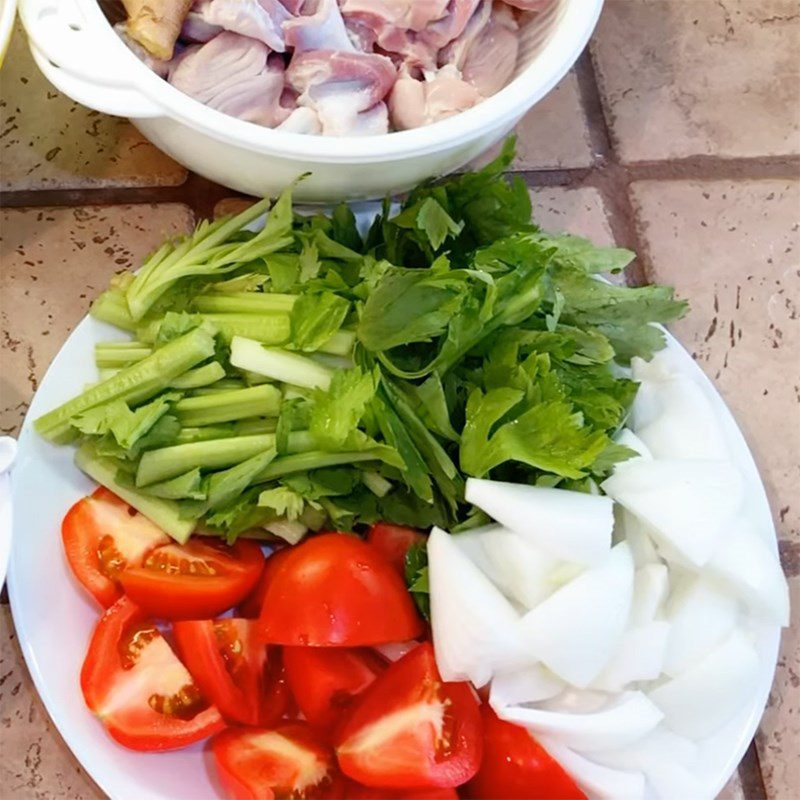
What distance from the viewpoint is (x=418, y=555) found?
85cm

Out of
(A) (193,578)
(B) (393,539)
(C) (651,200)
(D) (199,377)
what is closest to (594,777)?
(B) (393,539)

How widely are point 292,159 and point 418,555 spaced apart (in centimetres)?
35

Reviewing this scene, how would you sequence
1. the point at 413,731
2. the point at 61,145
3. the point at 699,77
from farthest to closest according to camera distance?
the point at 699,77 < the point at 61,145 < the point at 413,731

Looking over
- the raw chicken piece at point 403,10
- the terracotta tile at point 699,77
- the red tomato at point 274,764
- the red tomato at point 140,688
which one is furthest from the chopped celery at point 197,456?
the terracotta tile at point 699,77

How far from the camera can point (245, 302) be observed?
0.91 meters

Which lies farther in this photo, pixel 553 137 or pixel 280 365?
pixel 553 137

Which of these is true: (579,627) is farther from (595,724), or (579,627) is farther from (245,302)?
(245,302)

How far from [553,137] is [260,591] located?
→ 2.12 ft

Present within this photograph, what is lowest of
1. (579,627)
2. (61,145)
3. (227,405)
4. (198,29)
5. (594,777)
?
(594,777)

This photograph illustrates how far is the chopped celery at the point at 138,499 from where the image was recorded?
0.85m

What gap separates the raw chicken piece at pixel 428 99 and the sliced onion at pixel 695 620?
477 millimetres

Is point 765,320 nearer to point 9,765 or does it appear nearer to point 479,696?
point 479,696

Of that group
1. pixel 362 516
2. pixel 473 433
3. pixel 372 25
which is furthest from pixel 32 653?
pixel 372 25

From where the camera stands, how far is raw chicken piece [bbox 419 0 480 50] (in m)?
0.98
